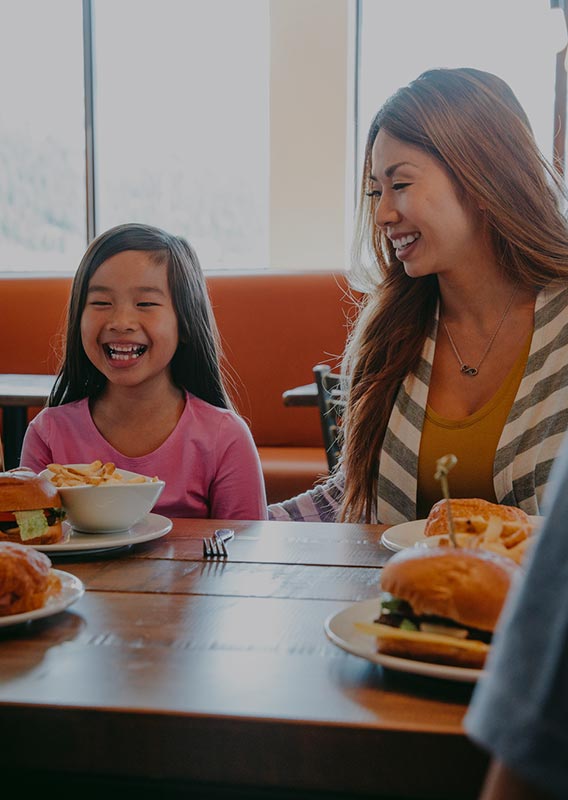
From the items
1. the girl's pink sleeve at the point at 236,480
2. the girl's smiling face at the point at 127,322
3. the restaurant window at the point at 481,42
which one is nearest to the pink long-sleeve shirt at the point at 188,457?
the girl's pink sleeve at the point at 236,480

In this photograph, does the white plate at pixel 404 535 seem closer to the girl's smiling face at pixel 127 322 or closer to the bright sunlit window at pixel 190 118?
the girl's smiling face at pixel 127 322

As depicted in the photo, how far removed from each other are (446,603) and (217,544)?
1.92 ft

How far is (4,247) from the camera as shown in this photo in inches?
212

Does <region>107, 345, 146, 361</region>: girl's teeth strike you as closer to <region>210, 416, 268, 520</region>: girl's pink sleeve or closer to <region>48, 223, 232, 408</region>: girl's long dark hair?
<region>48, 223, 232, 408</region>: girl's long dark hair

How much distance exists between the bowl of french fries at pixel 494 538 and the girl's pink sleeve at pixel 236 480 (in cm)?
94

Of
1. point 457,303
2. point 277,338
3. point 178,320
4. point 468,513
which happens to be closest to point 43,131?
point 277,338

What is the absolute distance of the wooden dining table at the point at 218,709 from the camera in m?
0.70

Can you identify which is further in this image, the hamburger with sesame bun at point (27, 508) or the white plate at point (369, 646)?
the hamburger with sesame bun at point (27, 508)

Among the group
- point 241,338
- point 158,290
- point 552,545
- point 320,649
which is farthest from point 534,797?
point 241,338

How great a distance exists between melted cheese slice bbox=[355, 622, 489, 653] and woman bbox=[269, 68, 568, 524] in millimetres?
941

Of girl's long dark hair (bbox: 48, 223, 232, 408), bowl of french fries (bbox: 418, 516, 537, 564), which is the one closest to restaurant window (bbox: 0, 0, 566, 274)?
girl's long dark hair (bbox: 48, 223, 232, 408)

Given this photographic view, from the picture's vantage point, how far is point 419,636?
0.78 m

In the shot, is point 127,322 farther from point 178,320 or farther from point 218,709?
point 218,709

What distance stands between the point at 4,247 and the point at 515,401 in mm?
4252
